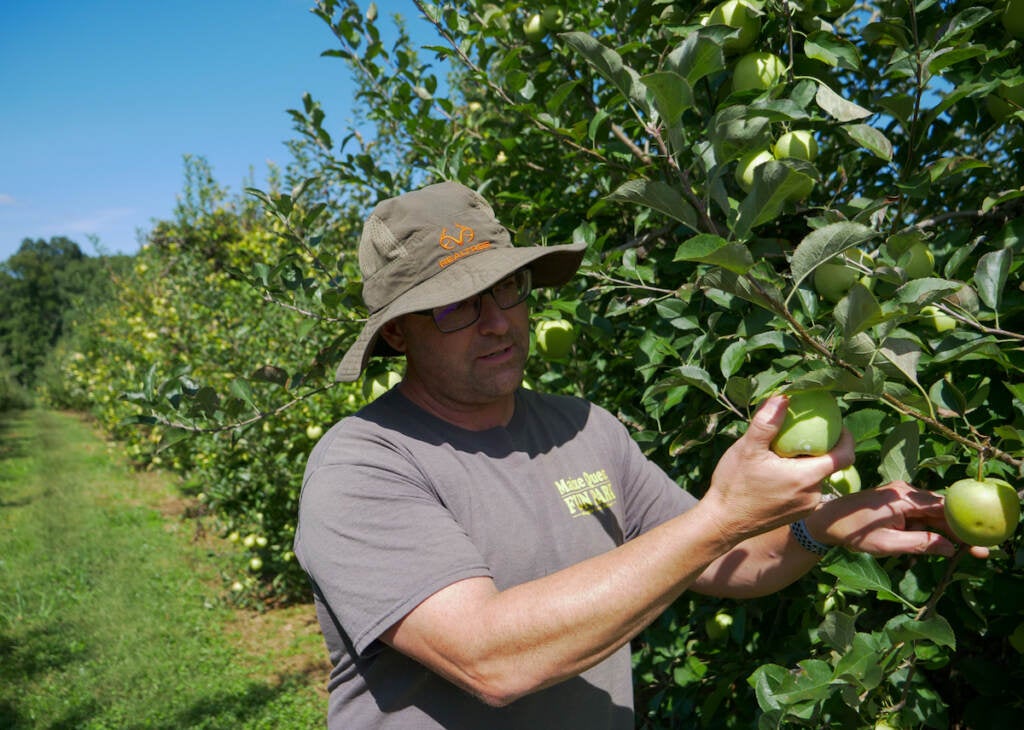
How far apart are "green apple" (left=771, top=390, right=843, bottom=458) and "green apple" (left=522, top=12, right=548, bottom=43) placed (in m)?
1.63

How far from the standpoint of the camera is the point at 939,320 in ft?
4.88

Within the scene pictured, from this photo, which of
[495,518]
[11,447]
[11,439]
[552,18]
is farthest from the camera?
[11,439]

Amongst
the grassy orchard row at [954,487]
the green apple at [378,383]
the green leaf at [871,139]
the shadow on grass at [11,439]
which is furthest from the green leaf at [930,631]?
the shadow on grass at [11,439]

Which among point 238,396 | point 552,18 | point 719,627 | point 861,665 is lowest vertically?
point 719,627

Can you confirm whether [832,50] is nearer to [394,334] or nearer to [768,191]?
[768,191]

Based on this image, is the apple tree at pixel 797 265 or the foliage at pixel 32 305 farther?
the foliage at pixel 32 305

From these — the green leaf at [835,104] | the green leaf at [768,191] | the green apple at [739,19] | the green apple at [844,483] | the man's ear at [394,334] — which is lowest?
the green apple at [844,483]

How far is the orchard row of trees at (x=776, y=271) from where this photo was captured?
1.10 meters

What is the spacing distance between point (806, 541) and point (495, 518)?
1.94 ft

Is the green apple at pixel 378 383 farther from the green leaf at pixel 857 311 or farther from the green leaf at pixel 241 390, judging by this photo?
the green leaf at pixel 857 311

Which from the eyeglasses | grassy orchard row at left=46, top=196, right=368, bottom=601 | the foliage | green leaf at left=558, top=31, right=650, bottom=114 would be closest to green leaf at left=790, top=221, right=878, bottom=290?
green leaf at left=558, top=31, right=650, bottom=114

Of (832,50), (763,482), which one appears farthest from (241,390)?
(832,50)

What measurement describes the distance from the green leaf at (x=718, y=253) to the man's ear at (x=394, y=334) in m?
0.86

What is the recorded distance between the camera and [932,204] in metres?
2.00
